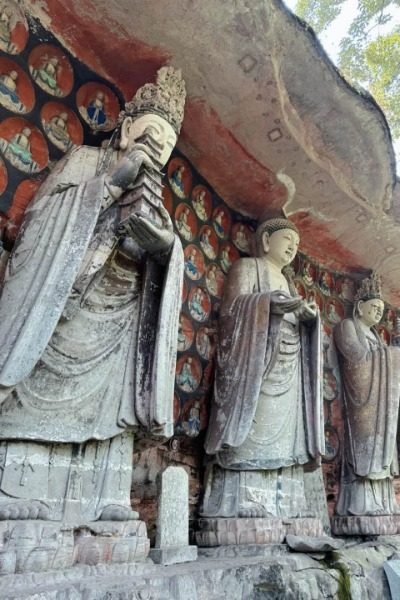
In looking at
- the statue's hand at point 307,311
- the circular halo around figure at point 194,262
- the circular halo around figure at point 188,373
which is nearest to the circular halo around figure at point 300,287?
the statue's hand at point 307,311

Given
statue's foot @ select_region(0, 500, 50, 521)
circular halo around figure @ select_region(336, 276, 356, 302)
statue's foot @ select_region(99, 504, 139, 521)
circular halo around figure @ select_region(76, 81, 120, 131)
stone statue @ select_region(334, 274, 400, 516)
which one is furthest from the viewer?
circular halo around figure @ select_region(336, 276, 356, 302)

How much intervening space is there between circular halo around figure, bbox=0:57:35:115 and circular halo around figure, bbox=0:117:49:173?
0.09 m

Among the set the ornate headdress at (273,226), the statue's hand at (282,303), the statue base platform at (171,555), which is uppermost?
the ornate headdress at (273,226)

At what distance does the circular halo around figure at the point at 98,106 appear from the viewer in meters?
3.97

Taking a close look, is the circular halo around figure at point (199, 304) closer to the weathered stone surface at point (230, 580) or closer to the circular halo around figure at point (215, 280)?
the circular halo around figure at point (215, 280)

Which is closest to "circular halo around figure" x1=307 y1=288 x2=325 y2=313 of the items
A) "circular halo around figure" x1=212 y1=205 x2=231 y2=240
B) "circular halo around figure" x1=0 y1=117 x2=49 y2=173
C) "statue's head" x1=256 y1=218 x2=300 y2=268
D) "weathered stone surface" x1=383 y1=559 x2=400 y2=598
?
"statue's head" x1=256 y1=218 x2=300 y2=268

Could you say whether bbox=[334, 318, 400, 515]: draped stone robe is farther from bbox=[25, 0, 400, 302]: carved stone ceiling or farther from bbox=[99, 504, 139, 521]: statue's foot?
bbox=[99, 504, 139, 521]: statue's foot

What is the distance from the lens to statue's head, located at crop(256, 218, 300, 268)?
4938mm

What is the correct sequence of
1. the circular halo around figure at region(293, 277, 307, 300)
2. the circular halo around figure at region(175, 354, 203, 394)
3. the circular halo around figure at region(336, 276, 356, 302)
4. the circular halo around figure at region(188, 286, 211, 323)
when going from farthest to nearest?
the circular halo around figure at region(336, 276, 356, 302)
the circular halo around figure at region(293, 277, 307, 300)
the circular halo around figure at region(188, 286, 211, 323)
the circular halo around figure at region(175, 354, 203, 394)

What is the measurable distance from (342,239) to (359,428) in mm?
2086

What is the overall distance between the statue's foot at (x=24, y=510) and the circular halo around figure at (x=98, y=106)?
275 cm

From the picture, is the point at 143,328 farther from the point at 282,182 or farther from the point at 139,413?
the point at 282,182

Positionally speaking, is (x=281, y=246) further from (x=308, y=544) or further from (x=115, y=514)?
(x=115, y=514)

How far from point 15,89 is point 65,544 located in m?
2.80
